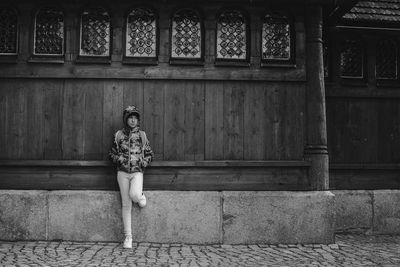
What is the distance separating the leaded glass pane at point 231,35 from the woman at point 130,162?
1.80 meters

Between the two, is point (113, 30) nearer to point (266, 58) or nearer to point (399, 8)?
point (266, 58)

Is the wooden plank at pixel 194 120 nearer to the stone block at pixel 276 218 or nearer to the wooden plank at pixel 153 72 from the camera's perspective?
the wooden plank at pixel 153 72

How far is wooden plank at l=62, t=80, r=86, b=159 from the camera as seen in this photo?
7.05 meters

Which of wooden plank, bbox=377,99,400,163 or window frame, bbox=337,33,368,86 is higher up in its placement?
window frame, bbox=337,33,368,86

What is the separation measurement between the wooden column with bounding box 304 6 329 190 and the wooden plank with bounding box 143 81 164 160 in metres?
2.38

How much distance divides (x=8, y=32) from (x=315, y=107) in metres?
5.10

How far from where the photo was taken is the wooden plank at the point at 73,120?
705cm

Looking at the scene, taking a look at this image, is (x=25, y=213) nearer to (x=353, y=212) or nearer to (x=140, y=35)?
(x=140, y=35)

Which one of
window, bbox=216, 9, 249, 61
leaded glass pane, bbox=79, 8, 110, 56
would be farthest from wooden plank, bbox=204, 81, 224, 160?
leaded glass pane, bbox=79, 8, 110, 56

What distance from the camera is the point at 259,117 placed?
726 centimetres

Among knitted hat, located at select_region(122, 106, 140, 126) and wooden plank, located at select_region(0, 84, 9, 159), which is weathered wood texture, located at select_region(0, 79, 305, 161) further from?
knitted hat, located at select_region(122, 106, 140, 126)

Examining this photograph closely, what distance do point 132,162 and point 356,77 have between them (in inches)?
189

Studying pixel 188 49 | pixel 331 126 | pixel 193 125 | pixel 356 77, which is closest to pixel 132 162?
pixel 193 125

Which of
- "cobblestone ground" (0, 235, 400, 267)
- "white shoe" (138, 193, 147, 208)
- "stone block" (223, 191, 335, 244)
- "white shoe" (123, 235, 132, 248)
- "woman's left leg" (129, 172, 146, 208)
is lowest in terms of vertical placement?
"cobblestone ground" (0, 235, 400, 267)
